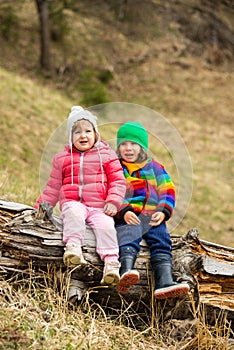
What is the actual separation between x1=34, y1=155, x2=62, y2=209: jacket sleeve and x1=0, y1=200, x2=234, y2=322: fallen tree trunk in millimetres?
205

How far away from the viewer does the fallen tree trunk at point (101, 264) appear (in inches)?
143

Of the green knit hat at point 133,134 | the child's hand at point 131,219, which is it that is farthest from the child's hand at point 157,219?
the green knit hat at point 133,134

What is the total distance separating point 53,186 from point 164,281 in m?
1.12

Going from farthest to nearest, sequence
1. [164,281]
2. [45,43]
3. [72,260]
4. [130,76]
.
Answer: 1. [130,76]
2. [45,43]
3. [164,281]
4. [72,260]

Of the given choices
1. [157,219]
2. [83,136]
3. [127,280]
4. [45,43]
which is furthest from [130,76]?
[127,280]

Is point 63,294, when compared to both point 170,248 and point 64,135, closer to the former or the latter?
point 170,248

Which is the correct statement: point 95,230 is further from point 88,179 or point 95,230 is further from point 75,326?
point 75,326

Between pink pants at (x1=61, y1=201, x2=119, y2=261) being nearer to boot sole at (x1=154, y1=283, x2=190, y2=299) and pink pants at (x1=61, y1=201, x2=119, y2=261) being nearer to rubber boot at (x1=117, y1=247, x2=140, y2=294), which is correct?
rubber boot at (x1=117, y1=247, x2=140, y2=294)

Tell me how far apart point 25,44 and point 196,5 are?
981cm

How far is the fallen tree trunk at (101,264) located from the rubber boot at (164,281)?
0.31 feet

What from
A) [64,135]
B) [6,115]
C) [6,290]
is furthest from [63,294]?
[6,115]

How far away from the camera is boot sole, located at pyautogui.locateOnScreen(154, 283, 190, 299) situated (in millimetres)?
3525

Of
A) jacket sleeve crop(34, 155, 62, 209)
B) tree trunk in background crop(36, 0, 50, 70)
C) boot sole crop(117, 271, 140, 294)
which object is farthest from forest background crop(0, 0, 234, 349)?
boot sole crop(117, 271, 140, 294)

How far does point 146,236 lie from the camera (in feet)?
12.6
